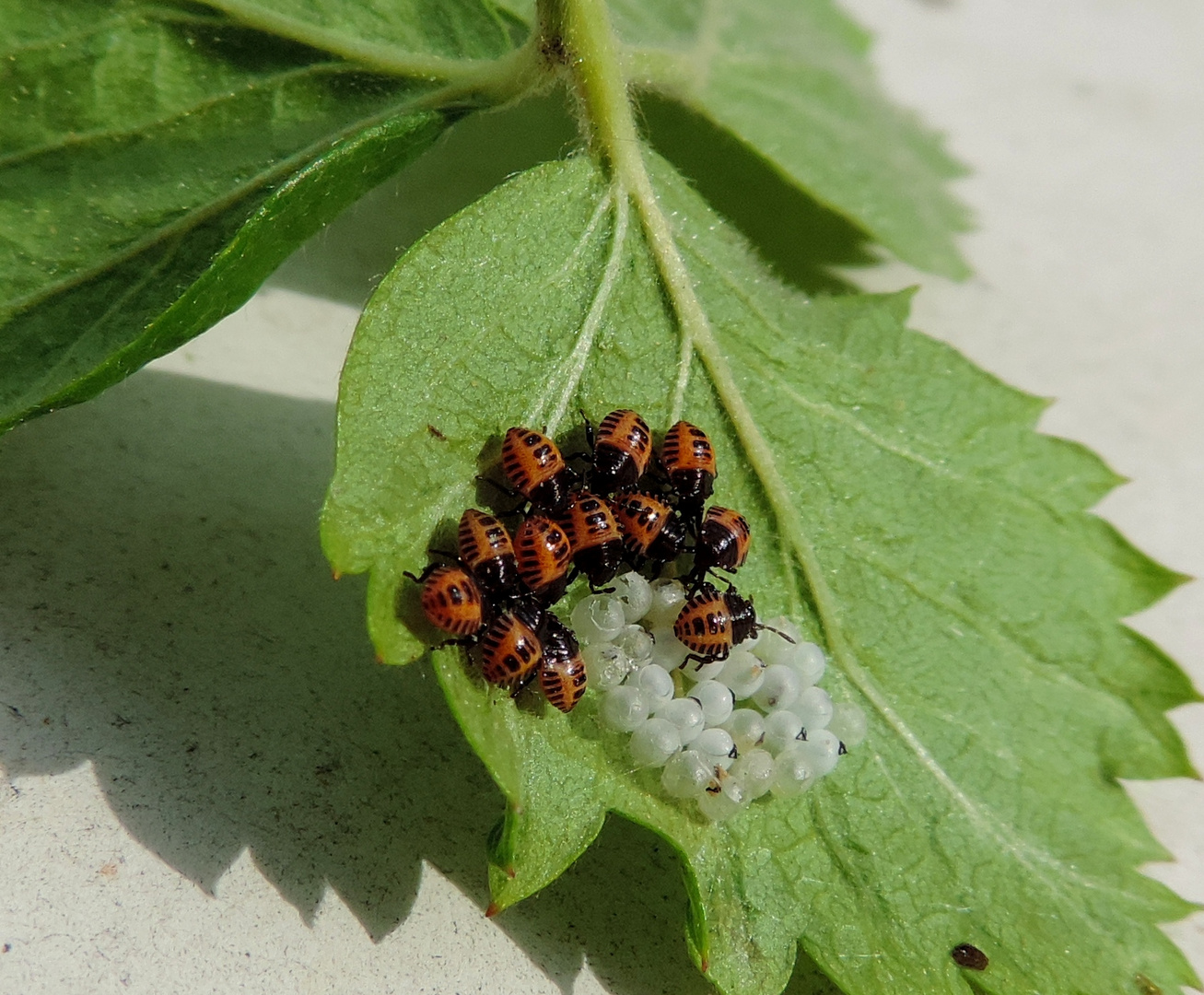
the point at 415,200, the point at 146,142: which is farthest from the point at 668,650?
the point at 415,200

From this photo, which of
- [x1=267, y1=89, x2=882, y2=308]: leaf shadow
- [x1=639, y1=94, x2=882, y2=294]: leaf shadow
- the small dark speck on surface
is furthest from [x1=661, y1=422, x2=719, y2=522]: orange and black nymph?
[x1=639, y1=94, x2=882, y2=294]: leaf shadow

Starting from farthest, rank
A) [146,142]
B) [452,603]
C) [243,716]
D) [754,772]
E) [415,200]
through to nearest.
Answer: [415,200]
[146,142]
[243,716]
[754,772]
[452,603]

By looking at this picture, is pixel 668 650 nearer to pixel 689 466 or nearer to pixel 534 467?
pixel 689 466

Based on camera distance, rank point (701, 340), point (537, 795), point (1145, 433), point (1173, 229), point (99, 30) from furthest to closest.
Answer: point (1173, 229)
point (1145, 433)
point (701, 340)
point (99, 30)
point (537, 795)

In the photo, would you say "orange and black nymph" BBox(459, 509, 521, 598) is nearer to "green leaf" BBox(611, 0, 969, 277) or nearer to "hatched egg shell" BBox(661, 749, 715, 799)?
"hatched egg shell" BBox(661, 749, 715, 799)

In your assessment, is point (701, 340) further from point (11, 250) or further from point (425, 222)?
point (11, 250)

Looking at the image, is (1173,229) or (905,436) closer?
(905,436)

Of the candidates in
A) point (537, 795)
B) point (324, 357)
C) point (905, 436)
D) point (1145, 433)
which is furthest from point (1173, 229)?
point (537, 795)
